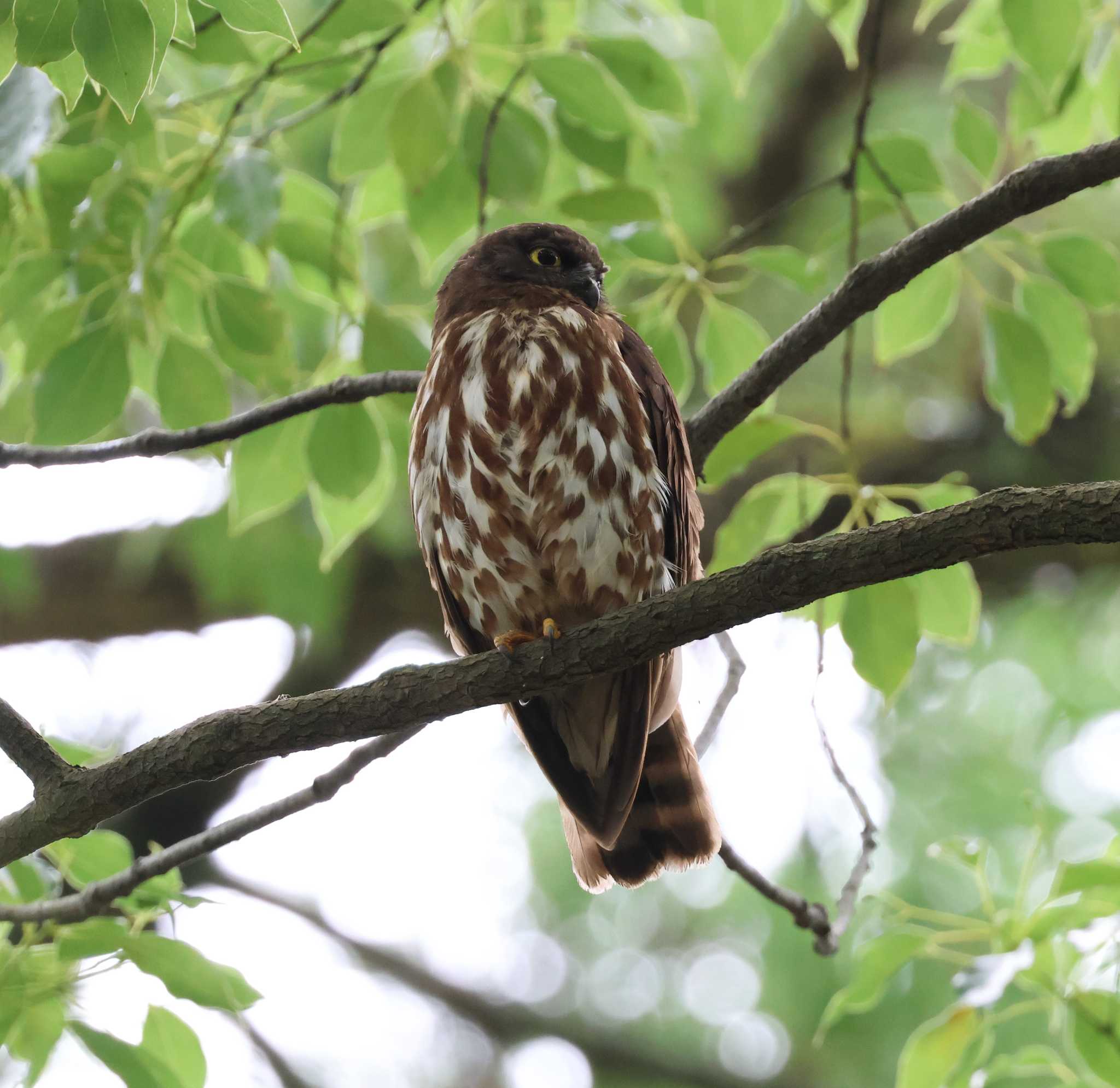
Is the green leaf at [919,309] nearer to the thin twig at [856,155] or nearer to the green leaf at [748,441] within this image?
the thin twig at [856,155]

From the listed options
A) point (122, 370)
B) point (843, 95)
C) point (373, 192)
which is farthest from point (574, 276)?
point (843, 95)

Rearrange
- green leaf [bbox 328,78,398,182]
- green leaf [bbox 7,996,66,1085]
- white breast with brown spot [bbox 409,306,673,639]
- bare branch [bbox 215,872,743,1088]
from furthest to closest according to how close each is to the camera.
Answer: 1. bare branch [bbox 215,872,743,1088]
2. white breast with brown spot [bbox 409,306,673,639]
3. green leaf [bbox 328,78,398,182]
4. green leaf [bbox 7,996,66,1085]

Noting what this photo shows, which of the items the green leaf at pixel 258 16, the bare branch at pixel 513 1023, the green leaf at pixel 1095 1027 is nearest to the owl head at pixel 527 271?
the green leaf at pixel 258 16

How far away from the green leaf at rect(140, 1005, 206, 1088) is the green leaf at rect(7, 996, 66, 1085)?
18 cm

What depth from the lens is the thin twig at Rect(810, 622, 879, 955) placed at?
10.2 feet

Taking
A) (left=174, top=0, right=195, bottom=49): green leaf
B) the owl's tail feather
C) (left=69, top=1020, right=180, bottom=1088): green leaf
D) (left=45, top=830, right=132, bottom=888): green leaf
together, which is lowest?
(left=69, top=1020, right=180, bottom=1088): green leaf

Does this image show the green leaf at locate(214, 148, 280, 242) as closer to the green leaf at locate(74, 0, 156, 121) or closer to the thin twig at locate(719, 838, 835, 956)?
the green leaf at locate(74, 0, 156, 121)

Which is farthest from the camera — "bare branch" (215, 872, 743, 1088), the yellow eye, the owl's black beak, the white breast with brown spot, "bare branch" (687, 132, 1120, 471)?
"bare branch" (215, 872, 743, 1088)

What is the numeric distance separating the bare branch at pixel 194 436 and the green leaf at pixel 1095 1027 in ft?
7.34

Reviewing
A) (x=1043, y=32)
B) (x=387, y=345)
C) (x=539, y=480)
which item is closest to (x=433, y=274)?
(x=387, y=345)

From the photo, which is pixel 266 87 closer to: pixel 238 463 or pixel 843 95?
pixel 238 463

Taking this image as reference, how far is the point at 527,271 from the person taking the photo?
3986mm

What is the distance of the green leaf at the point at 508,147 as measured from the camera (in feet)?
10.2

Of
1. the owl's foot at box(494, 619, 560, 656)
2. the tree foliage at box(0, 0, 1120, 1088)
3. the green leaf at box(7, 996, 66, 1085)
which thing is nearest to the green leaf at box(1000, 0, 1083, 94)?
the tree foliage at box(0, 0, 1120, 1088)
